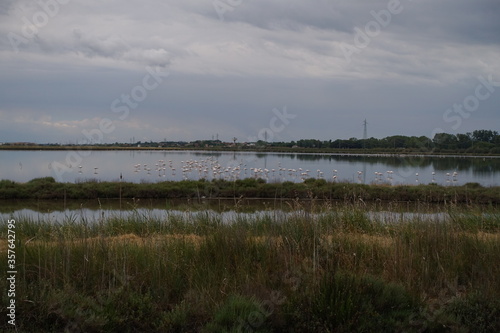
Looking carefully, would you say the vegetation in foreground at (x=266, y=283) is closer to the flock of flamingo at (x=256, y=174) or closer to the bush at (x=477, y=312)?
the bush at (x=477, y=312)

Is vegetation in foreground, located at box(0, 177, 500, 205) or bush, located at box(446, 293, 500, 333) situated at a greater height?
bush, located at box(446, 293, 500, 333)

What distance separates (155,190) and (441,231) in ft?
79.1

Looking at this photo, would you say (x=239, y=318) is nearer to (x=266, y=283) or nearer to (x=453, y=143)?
(x=266, y=283)

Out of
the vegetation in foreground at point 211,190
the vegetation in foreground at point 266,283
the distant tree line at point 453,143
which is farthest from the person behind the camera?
the distant tree line at point 453,143

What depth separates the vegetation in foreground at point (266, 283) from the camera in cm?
539

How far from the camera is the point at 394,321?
214 inches

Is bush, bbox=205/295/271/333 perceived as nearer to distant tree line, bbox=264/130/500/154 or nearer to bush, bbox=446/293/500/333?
bush, bbox=446/293/500/333

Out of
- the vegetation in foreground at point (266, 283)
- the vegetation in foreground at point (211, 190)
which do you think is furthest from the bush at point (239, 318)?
the vegetation in foreground at point (211, 190)

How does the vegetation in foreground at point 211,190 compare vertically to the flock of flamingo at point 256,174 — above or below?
below

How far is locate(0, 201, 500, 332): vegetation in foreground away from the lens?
5391 mm

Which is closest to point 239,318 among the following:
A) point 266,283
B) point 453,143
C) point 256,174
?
point 266,283

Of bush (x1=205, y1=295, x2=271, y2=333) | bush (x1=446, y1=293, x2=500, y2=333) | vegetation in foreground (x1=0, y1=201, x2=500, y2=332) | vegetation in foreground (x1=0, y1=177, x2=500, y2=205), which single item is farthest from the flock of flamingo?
bush (x1=205, y1=295, x2=271, y2=333)

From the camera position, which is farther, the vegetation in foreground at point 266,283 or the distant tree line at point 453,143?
the distant tree line at point 453,143

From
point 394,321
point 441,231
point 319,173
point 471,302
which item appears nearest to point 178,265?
point 394,321
